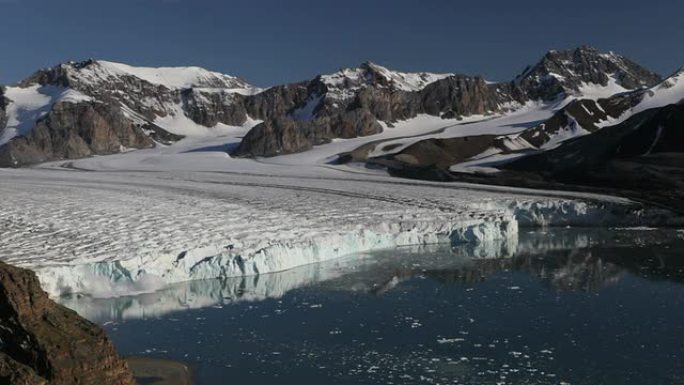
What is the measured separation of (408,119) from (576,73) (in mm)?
75859

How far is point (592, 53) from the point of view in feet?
644

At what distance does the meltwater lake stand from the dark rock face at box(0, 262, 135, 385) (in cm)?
306

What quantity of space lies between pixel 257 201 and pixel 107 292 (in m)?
15.6

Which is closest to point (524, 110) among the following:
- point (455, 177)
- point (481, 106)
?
point (481, 106)

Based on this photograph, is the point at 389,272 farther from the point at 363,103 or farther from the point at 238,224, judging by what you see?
the point at 363,103

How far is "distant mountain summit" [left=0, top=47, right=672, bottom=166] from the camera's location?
10869cm

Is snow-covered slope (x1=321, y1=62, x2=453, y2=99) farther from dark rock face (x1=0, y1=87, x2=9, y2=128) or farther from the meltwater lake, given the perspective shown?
the meltwater lake

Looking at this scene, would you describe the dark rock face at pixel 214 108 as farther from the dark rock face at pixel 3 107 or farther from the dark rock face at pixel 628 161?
the dark rock face at pixel 628 161

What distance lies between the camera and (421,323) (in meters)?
15.3

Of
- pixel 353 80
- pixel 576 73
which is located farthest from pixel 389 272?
pixel 576 73

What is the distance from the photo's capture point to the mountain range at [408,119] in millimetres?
60531

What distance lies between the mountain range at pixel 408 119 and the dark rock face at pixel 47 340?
4274 cm

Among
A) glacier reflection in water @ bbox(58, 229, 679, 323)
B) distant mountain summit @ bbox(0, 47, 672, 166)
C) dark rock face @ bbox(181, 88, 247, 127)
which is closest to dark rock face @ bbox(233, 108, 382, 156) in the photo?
distant mountain summit @ bbox(0, 47, 672, 166)

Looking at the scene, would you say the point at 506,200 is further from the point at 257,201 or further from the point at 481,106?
the point at 481,106
